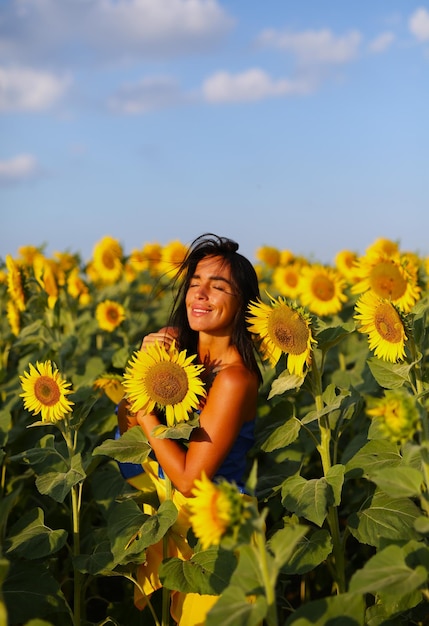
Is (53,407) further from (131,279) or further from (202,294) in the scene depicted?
(131,279)

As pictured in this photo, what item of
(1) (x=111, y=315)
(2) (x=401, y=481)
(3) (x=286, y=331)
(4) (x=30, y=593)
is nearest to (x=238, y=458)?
(3) (x=286, y=331)

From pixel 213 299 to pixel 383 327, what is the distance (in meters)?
0.57

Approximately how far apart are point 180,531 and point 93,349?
3275mm

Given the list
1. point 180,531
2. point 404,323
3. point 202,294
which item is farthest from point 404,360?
point 180,531

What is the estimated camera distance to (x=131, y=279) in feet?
22.3

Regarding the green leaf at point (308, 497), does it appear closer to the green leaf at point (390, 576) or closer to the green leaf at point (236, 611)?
the green leaf at point (390, 576)

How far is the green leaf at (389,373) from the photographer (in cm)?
266

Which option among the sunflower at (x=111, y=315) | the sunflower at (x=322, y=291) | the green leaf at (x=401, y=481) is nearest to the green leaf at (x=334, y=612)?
the green leaf at (x=401, y=481)

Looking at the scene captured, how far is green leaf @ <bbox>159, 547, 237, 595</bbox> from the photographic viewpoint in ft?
7.38

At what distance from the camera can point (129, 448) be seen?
2.59 metres

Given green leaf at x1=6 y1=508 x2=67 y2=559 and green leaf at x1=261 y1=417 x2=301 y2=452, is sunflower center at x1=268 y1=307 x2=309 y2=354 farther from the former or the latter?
green leaf at x1=6 y1=508 x2=67 y2=559

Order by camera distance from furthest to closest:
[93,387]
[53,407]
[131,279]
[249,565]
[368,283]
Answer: [131,279] < [368,283] < [93,387] < [53,407] < [249,565]

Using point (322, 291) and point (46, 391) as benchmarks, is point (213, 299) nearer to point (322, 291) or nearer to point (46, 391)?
point (46, 391)

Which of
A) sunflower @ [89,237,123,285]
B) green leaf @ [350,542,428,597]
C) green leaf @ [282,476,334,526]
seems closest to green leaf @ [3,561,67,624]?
green leaf @ [282,476,334,526]
